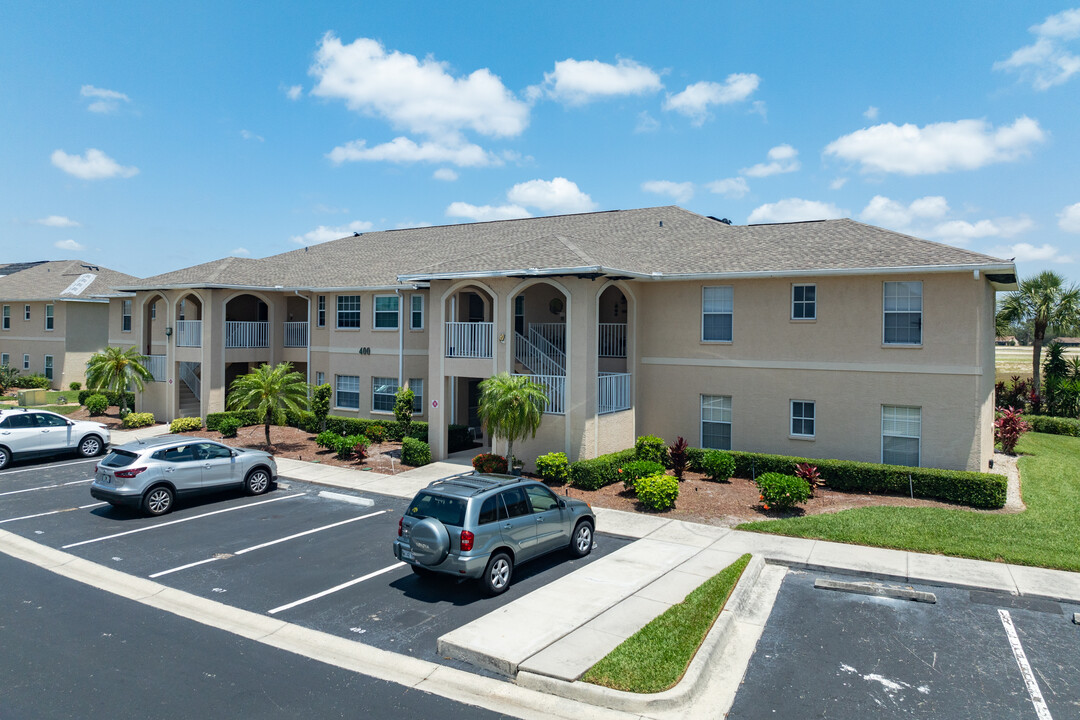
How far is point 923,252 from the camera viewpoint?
59.4ft

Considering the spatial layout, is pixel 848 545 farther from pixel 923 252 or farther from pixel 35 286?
pixel 35 286

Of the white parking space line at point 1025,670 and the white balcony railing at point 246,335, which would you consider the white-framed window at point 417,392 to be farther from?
the white parking space line at point 1025,670

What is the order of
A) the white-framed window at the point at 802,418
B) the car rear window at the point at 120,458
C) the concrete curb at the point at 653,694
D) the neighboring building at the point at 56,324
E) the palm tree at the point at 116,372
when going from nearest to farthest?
the concrete curb at the point at 653,694, the car rear window at the point at 120,458, the white-framed window at the point at 802,418, the palm tree at the point at 116,372, the neighboring building at the point at 56,324

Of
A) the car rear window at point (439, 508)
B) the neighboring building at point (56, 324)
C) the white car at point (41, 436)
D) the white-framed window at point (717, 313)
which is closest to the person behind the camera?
the car rear window at point (439, 508)

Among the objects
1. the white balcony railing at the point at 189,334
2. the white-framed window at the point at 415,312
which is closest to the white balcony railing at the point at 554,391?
the white-framed window at the point at 415,312

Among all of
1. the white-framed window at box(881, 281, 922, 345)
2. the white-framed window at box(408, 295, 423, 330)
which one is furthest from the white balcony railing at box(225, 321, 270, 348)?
the white-framed window at box(881, 281, 922, 345)

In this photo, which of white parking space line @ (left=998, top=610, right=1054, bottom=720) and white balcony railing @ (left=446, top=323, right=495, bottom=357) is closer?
white parking space line @ (left=998, top=610, right=1054, bottom=720)

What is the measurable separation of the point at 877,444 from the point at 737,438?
12.5ft

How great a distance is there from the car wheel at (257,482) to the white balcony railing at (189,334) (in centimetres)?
1228

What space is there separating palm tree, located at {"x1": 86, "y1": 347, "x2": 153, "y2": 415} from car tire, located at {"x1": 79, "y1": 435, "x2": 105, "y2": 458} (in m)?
5.23

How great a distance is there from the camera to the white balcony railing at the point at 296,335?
29400 mm

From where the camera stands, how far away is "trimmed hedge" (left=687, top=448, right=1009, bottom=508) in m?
16.2

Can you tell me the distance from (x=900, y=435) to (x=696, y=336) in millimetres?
6233

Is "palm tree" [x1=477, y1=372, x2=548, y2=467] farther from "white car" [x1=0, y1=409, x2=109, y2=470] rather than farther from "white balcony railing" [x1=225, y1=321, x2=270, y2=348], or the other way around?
"white balcony railing" [x1=225, y1=321, x2=270, y2=348]
